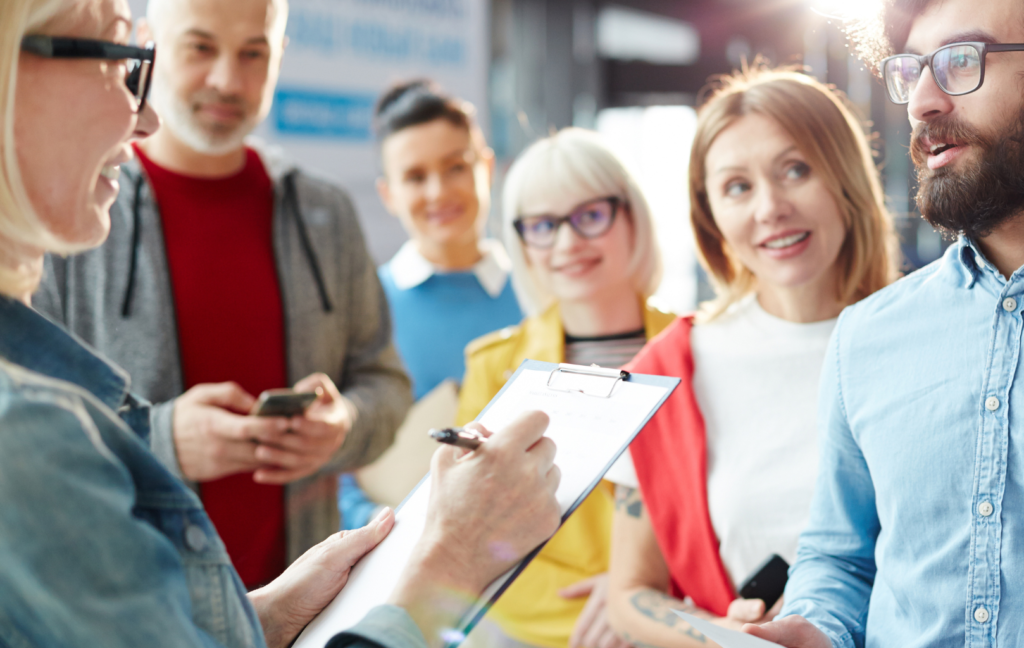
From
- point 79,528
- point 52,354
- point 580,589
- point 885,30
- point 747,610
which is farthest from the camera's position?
point 580,589

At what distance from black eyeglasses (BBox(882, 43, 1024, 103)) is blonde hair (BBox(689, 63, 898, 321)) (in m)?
0.45

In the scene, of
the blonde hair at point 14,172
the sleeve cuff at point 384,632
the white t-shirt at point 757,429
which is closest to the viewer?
the blonde hair at point 14,172

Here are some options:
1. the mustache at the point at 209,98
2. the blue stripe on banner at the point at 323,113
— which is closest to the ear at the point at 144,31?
the mustache at the point at 209,98

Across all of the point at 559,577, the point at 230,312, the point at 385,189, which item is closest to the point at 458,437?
the point at 559,577

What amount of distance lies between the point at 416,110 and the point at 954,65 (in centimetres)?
205

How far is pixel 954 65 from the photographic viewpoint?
39.8 inches

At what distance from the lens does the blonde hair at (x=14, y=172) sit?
74 centimetres

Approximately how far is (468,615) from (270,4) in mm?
1632

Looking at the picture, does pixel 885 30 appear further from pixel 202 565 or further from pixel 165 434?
pixel 165 434

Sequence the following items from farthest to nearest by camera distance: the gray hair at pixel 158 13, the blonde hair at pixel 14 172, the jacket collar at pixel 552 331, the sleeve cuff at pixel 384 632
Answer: the jacket collar at pixel 552 331 → the gray hair at pixel 158 13 → the sleeve cuff at pixel 384 632 → the blonde hair at pixel 14 172

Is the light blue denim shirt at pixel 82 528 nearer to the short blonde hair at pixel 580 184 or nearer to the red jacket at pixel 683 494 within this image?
the red jacket at pixel 683 494

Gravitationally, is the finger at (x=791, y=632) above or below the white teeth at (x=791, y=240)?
below

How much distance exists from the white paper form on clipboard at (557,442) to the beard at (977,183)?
435 mm

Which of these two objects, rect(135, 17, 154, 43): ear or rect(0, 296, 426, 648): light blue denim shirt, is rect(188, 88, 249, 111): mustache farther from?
rect(0, 296, 426, 648): light blue denim shirt
